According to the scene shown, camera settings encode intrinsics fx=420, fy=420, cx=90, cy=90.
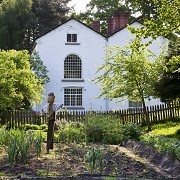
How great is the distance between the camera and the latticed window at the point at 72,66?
3978cm

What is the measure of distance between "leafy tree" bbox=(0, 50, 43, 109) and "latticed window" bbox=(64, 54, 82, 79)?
12.4 meters

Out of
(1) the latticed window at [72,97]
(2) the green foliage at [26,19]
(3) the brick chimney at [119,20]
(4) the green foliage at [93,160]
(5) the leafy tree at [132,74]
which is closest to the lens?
(4) the green foliage at [93,160]

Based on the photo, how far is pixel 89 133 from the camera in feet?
48.1

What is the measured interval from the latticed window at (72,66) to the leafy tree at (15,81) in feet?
40.8

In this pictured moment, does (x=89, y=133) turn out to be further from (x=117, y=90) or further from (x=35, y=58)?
(x=35, y=58)

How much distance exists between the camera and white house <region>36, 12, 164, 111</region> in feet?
129

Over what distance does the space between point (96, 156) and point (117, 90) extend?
15247 mm

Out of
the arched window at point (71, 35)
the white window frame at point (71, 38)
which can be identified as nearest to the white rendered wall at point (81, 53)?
the arched window at point (71, 35)

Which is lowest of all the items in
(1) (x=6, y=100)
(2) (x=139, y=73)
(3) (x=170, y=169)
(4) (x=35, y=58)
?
(3) (x=170, y=169)

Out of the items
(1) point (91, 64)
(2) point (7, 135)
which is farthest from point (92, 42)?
(2) point (7, 135)

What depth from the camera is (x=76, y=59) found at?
39844mm

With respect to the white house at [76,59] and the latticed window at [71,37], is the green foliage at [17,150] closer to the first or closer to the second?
the white house at [76,59]

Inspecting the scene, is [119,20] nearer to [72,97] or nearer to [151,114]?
[72,97]

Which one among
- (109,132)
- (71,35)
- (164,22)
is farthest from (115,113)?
(71,35)
